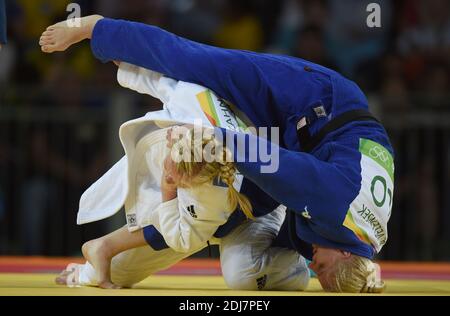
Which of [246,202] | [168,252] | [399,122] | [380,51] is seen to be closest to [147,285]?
[168,252]

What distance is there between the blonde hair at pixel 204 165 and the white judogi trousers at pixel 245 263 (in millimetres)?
280

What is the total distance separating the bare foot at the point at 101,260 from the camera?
2898 mm

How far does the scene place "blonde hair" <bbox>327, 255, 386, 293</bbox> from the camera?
8.92ft

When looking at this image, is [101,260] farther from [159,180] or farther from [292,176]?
[292,176]

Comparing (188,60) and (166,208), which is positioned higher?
(188,60)

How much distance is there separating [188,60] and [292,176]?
0.62 meters

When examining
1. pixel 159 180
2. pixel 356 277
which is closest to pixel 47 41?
pixel 159 180

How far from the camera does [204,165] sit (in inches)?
104

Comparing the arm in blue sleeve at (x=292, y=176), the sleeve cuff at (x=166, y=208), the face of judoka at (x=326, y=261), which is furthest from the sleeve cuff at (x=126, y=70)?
the face of judoka at (x=326, y=261)

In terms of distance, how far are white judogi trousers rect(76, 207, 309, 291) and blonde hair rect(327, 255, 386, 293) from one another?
237mm

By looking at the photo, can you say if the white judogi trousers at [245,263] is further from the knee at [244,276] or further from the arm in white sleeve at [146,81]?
the arm in white sleeve at [146,81]

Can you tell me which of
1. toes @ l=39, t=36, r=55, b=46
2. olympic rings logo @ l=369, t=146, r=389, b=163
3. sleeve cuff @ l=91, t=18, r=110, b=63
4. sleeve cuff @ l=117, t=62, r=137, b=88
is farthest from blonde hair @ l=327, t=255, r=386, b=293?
toes @ l=39, t=36, r=55, b=46

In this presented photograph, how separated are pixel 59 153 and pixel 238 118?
8.66 feet
